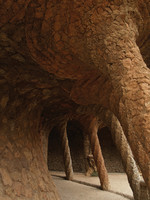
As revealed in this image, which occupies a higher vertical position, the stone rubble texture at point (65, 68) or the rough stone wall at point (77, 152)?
the stone rubble texture at point (65, 68)

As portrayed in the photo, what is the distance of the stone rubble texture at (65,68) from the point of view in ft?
5.19

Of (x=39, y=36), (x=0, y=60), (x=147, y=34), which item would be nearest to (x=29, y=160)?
(x=0, y=60)

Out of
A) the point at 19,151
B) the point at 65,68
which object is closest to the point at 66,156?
the point at 19,151

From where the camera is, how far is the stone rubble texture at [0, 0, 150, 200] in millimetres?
1582

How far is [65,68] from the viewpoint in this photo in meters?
2.53

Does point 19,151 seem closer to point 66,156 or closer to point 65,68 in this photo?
point 65,68

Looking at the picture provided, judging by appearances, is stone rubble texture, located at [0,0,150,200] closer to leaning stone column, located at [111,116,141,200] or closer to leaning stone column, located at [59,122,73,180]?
leaning stone column, located at [111,116,141,200]

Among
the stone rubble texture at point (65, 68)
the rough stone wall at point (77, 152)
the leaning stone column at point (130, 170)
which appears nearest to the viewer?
the stone rubble texture at point (65, 68)

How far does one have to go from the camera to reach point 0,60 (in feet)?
9.01

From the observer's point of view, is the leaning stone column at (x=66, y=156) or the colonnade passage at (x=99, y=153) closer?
the colonnade passage at (x=99, y=153)

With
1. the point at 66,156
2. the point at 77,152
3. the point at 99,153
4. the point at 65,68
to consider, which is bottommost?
the point at 77,152

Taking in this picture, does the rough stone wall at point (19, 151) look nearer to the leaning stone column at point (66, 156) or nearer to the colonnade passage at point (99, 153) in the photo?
the colonnade passage at point (99, 153)

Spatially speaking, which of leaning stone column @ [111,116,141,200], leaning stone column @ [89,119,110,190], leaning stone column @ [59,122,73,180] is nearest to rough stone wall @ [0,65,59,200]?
leaning stone column @ [111,116,141,200]

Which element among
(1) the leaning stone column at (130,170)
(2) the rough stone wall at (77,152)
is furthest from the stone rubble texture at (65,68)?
(2) the rough stone wall at (77,152)
